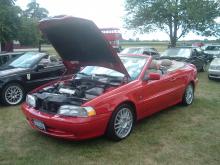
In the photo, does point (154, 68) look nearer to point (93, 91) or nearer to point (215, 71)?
point (93, 91)

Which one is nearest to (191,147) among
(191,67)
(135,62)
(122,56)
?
(135,62)

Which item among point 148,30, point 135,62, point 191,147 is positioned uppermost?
point 148,30

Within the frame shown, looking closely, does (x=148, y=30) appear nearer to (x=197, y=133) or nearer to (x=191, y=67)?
(x=191, y=67)

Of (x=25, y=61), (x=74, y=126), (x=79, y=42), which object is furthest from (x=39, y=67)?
(x=74, y=126)

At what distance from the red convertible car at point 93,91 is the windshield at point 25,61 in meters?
2.64

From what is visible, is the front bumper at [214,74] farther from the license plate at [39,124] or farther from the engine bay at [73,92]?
the license plate at [39,124]

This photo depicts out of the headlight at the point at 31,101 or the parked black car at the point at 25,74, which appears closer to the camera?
the headlight at the point at 31,101

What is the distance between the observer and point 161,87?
248 inches

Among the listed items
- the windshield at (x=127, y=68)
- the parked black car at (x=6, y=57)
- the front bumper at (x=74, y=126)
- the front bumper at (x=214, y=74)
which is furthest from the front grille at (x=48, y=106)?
the front bumper at (x=214, y=74)

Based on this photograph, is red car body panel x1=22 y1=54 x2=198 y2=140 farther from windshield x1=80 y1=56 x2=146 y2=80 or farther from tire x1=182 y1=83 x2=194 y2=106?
tire x1=182 y1=83 x2=194 y2=106

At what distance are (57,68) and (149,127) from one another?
14.3ft

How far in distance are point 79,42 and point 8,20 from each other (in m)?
14.8

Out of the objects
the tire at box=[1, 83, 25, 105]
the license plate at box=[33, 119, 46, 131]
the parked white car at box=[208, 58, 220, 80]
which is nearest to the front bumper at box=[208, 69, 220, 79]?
the parked white car at box=[208, 58, 220, 80]

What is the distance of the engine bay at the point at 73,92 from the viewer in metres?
4.98
